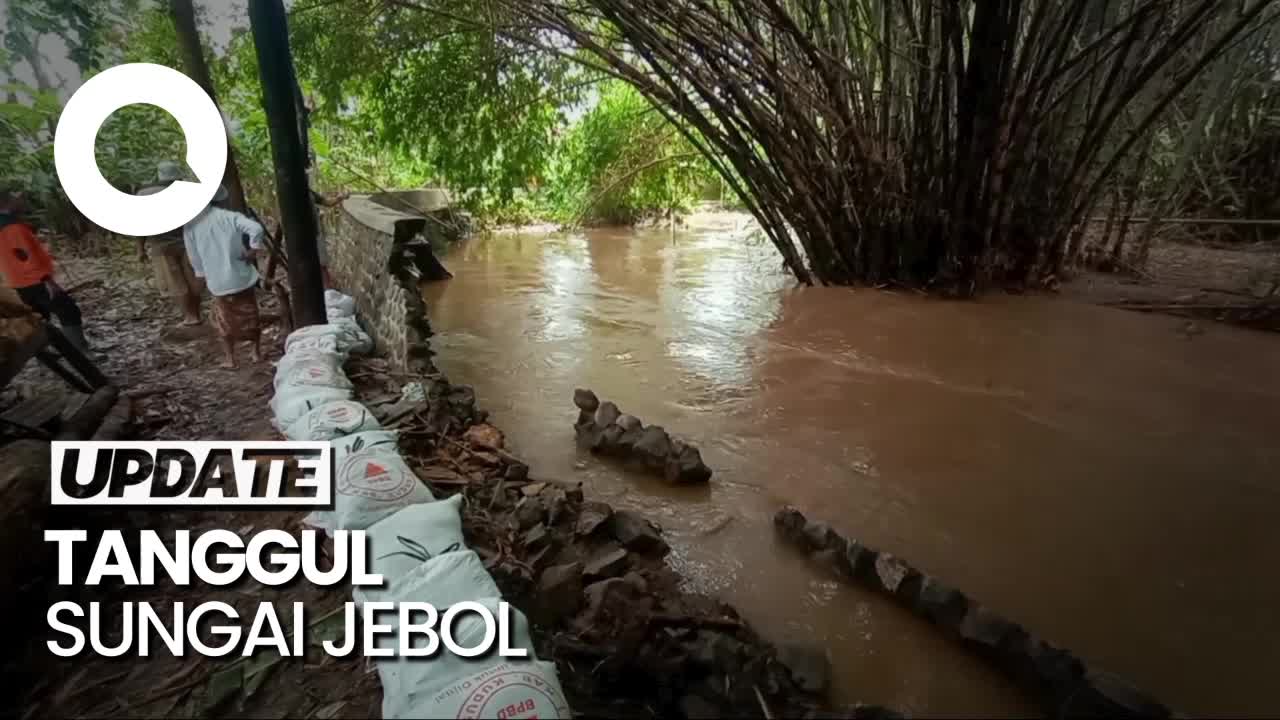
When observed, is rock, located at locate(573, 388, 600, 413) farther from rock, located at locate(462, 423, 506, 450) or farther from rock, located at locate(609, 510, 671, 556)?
rock, located at locate(609, 510, 671, 556)

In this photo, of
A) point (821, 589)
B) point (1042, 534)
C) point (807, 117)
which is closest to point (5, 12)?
point (821, 589)

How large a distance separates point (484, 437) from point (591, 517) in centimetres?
88

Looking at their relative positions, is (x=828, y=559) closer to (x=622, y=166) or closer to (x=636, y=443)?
(x=636, y=443)

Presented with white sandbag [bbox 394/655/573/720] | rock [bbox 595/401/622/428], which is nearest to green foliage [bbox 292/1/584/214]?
rock [bbox 595/401/622/428]

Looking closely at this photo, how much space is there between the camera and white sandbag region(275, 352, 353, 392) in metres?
2.85

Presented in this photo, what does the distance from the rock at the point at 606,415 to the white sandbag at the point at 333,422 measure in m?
1.10

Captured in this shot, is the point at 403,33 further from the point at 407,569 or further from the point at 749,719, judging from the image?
the point at 749,719

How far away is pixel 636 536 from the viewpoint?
7.29ft

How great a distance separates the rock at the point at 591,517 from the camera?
2211mm

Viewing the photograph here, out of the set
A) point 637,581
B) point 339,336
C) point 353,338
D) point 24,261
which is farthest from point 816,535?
point 24,261

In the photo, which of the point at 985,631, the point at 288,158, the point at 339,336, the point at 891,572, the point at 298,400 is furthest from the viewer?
the point at 339,336

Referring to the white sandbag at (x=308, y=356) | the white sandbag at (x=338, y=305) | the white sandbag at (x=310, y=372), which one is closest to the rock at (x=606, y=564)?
the white sandbag at (x=310, y=372)

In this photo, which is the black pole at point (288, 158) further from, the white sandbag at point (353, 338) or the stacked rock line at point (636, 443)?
the stacked rock line at point (636, 443)

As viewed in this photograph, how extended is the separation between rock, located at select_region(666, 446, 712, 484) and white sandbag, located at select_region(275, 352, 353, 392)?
5.33 ft
